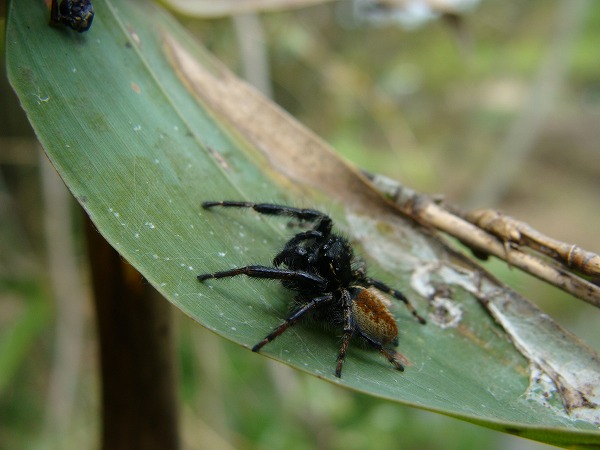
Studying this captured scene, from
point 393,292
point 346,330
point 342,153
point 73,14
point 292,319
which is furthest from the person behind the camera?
point 342,153

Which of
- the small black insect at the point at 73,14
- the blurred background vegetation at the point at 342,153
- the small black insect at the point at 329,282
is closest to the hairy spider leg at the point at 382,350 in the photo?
the small black insect at the point at 329,282

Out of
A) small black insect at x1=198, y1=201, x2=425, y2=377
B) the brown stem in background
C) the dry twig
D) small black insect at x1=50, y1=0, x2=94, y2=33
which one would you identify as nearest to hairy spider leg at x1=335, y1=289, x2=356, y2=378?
small black insect at x1=198, y1=201, x2=425, y2=377

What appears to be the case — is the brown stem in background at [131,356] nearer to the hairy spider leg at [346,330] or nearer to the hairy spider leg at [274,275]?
the hairy spider leg at [274,275]

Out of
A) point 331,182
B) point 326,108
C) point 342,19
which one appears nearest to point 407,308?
point 331,182

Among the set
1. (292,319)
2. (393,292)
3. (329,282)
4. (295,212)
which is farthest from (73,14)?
(393,292)

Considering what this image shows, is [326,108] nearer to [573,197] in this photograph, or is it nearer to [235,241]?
[235,241]

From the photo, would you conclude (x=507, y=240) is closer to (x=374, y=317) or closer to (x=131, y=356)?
(x=374, y=317)

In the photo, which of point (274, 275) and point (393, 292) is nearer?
point (274, 275)

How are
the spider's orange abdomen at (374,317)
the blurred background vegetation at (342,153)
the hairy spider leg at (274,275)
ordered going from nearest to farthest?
the hairy spider leg at (274,275)
the spider's orange abdomen at (374,317)
the blurred background vegetation at (342,153)
